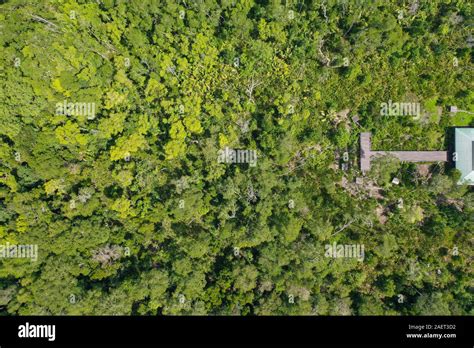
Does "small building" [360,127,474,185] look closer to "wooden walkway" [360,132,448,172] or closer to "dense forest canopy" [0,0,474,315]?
"wooden walkway" [360,132,448,172]

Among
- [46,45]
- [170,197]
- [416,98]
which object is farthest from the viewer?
[416,98]

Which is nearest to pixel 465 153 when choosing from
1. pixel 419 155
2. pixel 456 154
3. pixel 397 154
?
pixel 456 154

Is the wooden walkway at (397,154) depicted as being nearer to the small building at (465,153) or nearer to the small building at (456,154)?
the small building at (456,154)

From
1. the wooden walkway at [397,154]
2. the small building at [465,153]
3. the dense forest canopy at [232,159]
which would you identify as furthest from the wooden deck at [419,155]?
the small building at [465,153]

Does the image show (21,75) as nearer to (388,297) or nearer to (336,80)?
(336,80)

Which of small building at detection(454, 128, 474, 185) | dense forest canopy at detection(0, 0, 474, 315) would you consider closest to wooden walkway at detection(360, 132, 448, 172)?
dense forest canopy at detection(0, 0, 474, 315)

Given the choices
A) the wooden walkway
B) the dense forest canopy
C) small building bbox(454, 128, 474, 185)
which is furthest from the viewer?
the wooden walkway

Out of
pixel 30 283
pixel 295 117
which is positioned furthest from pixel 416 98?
pixel 30 283
